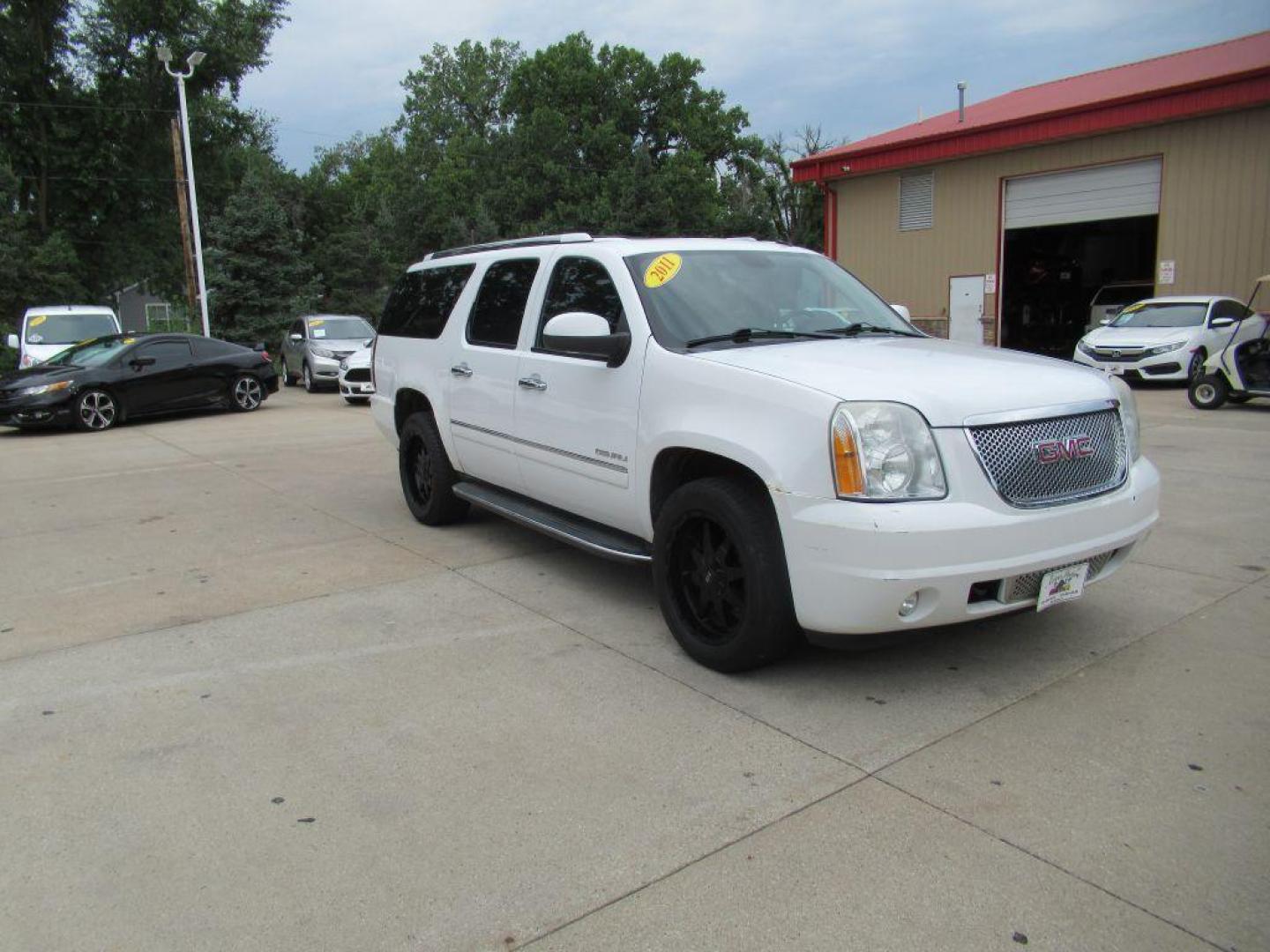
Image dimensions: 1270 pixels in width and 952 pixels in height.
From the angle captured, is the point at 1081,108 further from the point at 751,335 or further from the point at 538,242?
the point at 751,335

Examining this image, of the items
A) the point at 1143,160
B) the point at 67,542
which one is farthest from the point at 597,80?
the point at 67,542

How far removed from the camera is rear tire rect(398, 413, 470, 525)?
6.75 meters

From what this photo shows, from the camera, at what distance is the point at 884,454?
360 centimetres

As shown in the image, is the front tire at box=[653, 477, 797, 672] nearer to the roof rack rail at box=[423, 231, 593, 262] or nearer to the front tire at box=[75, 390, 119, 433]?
the roof rack rail at box=[423, 231, 593, 262]

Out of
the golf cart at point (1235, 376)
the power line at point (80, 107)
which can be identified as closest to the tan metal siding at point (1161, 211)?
the golf cart at point (1235, 376)

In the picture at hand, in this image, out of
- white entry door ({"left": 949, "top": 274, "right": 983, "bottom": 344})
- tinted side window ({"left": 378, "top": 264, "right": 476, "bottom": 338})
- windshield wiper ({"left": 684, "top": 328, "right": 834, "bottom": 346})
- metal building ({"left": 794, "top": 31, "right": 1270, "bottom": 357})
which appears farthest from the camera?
white entry door ({"left": 949, "top": 274, "right": 983, "bottom": 344})

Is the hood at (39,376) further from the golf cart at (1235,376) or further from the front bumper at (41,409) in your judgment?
A: the golf cart at (1235,376)

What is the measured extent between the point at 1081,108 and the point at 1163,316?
583 cm

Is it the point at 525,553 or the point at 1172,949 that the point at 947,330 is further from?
the point at 1172,949

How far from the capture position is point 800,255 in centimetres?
551

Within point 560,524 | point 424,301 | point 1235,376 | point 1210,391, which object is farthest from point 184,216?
point 560,524

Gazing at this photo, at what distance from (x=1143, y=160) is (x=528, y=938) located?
21.9 meters

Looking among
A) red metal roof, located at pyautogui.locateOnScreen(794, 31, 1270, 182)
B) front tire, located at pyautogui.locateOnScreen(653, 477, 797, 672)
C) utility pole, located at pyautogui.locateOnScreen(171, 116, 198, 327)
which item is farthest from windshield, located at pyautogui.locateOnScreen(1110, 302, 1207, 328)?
utility pole, located at pyautogui.locateOnScreen(171, 116, 198, 327)

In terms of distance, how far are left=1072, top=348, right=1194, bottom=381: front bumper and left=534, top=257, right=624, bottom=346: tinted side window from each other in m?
13.2
